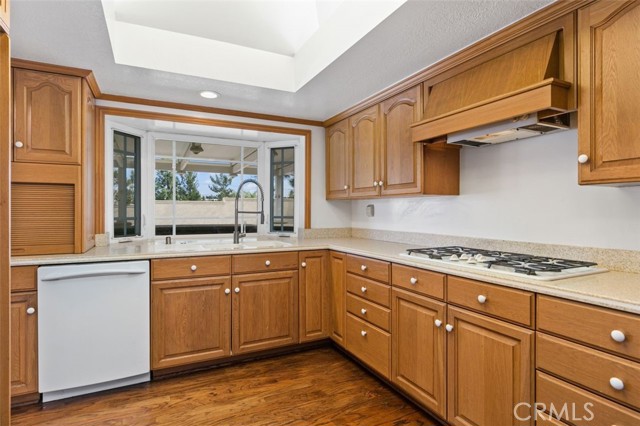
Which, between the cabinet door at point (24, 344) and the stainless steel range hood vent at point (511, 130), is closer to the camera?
the stainless steel range hood vent at point (511, 130)

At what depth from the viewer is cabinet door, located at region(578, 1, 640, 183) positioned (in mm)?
1363

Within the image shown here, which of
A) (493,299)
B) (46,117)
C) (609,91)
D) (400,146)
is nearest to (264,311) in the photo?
(400,146)

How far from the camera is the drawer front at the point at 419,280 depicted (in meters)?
1.85

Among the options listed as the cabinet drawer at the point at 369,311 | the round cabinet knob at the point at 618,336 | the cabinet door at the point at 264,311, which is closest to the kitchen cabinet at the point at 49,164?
the cabinet door at the point at 264,311

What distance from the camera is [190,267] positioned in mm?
2514

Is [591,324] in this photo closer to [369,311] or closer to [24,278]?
[369,311]

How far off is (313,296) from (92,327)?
5.24ft

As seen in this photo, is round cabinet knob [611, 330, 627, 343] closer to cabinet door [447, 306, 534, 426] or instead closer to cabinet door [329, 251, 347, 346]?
cabinet door [447, 306, 534, 426]

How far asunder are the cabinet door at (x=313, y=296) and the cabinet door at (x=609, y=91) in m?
1.96

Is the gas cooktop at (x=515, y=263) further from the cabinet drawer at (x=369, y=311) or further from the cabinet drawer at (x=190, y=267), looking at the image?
the cabinet drawer at (x=190, y=267)

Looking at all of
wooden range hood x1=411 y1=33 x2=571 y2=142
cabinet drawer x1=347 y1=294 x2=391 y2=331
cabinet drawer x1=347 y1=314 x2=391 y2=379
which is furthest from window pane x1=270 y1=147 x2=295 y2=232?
wooden range hood x1=411 y1=33 x2=571 y2=142

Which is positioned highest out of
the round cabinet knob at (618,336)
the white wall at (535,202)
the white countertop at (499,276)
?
the white wall at (535,202)

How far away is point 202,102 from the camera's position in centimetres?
299

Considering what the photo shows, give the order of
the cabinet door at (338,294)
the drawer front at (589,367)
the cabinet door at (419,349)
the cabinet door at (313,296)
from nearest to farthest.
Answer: the drawer front at (589,367) → the cabinet door at (419,349) → the cabinet door at (338,294) → the cabinet door at (313,296)
